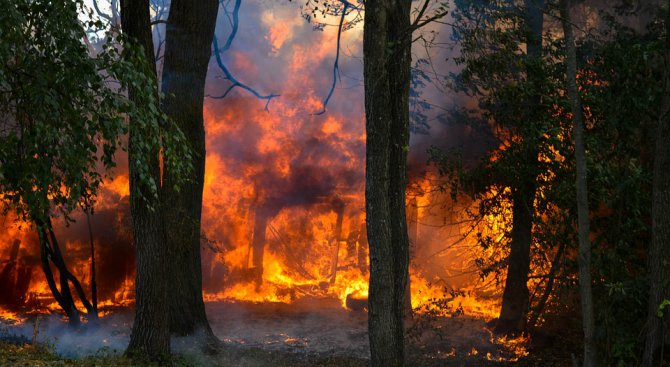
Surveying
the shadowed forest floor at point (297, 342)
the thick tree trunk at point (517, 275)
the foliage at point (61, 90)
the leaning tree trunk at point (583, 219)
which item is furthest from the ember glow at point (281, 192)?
the foliage at point (61, 90)

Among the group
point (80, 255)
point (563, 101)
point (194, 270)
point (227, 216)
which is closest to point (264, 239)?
point (227, 216)

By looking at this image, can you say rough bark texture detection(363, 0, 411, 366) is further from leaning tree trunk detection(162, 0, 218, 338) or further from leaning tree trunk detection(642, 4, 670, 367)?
leaning tree trunk detection(162, 0, 218, 338)

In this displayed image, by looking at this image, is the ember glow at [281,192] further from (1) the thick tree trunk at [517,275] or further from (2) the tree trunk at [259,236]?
(1) the thick tree trunk at [517,275]

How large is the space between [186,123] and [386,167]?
5.37 meters

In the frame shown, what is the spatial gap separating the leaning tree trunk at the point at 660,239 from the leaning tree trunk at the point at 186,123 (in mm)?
8148

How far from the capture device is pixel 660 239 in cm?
879

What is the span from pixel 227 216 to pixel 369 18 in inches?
677

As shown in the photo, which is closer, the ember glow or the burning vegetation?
the burning vegetation

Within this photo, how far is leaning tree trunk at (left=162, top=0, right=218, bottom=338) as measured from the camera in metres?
12.5

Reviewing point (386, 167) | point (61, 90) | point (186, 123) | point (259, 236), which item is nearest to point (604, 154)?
point (386, 167)

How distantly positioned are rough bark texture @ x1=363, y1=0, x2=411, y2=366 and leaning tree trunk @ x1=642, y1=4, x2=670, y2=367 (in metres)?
3.48

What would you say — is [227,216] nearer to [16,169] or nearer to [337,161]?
[337,161]

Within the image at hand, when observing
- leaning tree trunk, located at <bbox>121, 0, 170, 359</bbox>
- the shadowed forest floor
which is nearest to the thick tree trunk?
the shadowed forest floor

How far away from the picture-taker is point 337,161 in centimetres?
2381
